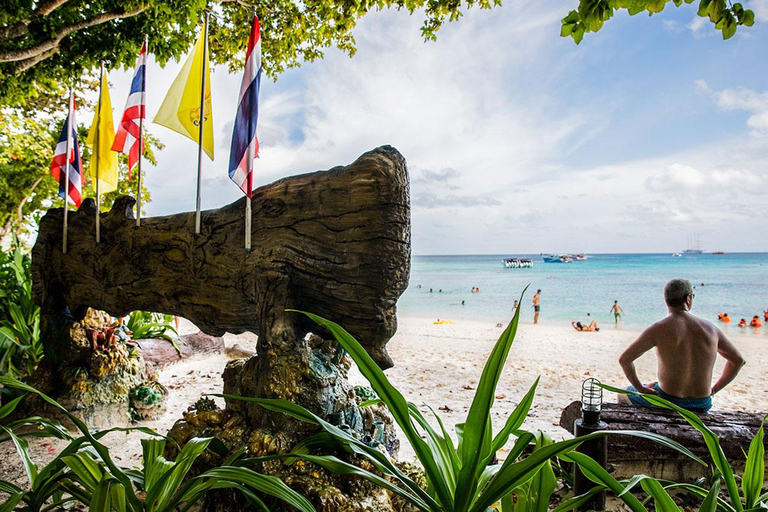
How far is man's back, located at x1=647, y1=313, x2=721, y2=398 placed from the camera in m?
2.94

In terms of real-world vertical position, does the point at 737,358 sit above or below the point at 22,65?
below

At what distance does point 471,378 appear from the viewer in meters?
6.39

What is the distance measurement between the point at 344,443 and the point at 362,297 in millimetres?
1214

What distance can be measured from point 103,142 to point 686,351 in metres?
5.53

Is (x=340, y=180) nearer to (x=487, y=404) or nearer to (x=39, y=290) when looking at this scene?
(x=487, y=404)

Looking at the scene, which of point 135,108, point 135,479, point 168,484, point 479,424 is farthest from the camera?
point 135,108

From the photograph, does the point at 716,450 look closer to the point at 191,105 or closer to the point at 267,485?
the point at 267,485

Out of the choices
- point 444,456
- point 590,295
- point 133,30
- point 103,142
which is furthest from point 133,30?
point 590,295

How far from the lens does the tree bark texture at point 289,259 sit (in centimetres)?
232

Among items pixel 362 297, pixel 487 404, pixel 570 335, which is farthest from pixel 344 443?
pixel 570 335

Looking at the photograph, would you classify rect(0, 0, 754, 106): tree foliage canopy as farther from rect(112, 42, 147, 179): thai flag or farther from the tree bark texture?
the tree bark texture

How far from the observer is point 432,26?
516 cm

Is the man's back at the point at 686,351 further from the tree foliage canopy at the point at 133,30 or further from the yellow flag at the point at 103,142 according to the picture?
the yellow flag at the point at 103,142

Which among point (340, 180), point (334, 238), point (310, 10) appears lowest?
point (334, 238)
